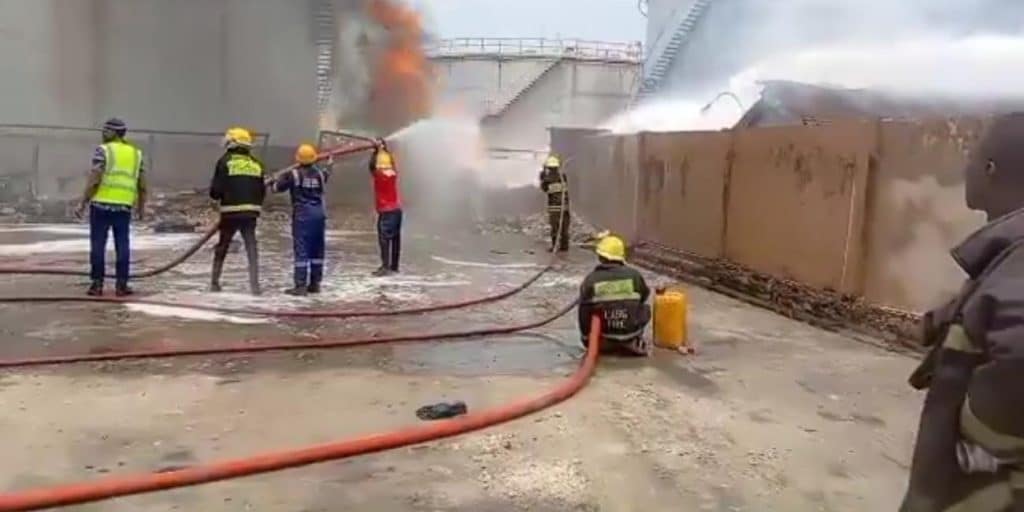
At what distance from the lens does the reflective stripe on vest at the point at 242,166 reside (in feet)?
29.6

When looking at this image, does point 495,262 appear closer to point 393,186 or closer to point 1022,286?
point 393,186

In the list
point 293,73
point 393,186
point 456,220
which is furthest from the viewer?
point 293,73

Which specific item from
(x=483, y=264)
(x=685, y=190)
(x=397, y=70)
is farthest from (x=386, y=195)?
(x=397, y=70)

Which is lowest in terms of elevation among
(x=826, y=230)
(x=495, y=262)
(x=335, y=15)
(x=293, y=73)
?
(x=495, y=262)

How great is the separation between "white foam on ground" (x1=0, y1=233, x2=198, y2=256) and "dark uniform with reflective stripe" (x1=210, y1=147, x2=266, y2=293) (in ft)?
10.9

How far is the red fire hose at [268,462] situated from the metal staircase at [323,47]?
63.0 ft

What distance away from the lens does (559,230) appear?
14211mm

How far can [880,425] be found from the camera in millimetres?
5410

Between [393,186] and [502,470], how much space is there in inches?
271

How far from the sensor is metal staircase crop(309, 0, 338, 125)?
2331 centimetres

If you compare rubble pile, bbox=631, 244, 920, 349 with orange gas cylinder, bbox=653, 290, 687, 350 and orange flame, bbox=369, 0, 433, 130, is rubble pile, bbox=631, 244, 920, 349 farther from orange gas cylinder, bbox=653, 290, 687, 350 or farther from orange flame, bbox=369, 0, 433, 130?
orange flame, bbox=369, 0, 433, 130

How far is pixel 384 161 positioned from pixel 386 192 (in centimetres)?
33

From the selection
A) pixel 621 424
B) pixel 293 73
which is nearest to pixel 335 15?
pixel 293 73

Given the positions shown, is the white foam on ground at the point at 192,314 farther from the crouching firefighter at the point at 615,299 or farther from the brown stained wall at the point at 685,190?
the brown stained wall at the point at 685,190
